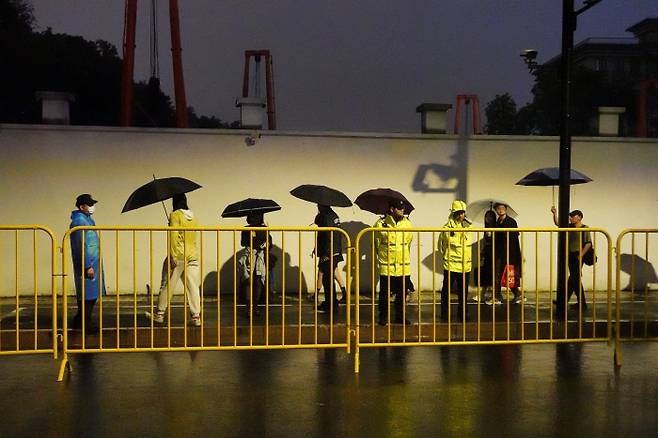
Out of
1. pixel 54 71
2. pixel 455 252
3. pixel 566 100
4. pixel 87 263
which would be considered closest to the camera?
pixel 87 263

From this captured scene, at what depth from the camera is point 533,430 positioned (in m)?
5.96

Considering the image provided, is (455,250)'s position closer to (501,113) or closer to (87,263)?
(87,263)

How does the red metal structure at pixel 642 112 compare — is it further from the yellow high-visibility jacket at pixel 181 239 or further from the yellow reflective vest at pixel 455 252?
the yellow high-visibility jacket at pixel 181 239

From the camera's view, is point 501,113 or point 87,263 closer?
point 87,263

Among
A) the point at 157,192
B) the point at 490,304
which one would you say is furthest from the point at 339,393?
the point at 490,304

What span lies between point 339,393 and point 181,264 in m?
3.82

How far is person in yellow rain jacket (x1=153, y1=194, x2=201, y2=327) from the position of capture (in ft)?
32.5

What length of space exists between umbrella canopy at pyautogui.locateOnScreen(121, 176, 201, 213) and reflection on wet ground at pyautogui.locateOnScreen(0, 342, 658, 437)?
232cm

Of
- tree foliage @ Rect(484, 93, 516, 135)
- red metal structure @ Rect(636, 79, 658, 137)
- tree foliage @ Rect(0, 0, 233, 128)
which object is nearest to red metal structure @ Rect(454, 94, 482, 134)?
red metal structure @ Rect(636, 79, 658, 137)

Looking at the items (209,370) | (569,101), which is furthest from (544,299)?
(209,370)

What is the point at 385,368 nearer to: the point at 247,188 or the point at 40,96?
the point at 247,188

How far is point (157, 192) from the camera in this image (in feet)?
34.7

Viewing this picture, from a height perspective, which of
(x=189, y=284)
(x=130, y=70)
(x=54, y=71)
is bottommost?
(x=189, y=284)

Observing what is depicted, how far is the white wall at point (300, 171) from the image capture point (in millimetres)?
14047
